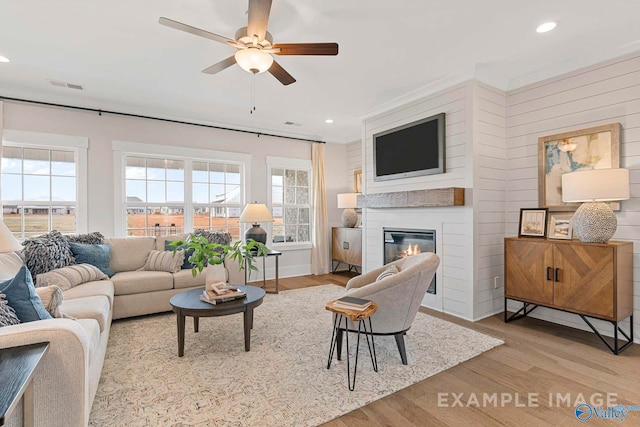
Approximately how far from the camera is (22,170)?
400cm

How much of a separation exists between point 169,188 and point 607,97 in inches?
216

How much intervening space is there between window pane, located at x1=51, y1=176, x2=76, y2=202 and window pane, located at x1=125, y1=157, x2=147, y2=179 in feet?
2.12

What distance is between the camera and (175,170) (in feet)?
16.3

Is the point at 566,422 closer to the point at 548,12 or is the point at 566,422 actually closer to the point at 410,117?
the point at 548,12

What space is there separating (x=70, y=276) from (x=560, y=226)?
16.1ft

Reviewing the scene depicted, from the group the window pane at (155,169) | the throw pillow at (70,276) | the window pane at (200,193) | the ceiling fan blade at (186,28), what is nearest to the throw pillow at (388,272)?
the ceiling fan blade at (186,28)

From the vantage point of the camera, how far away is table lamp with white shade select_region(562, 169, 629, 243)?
105 inches

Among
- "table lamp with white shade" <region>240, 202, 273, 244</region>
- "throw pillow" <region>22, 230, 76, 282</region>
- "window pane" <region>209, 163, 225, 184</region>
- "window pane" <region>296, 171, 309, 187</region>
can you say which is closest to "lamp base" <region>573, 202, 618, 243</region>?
"table lamp with white shade" <region>240, 202, 273, 244</region>

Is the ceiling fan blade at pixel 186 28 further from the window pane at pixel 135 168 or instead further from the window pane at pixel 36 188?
the window pane at pixel 36 188

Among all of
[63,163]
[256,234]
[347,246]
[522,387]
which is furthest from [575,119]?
[63,163]

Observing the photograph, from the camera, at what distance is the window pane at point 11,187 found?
3.89m

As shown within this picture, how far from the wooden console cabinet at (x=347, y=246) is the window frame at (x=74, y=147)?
3926 millimetres

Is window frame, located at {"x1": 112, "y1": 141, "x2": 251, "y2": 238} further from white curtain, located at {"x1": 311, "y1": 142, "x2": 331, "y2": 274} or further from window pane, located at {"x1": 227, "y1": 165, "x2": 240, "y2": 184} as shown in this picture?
white curtain, located at {"x1": 311, "y1": 142, "x2": 331, "y2": 274}

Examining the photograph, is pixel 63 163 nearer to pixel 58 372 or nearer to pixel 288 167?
pixel 288 167
